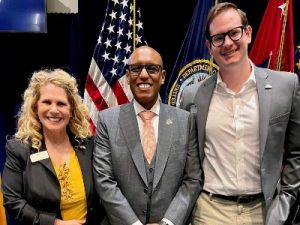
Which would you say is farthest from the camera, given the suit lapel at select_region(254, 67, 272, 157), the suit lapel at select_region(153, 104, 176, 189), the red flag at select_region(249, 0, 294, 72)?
the red flag at select_region(249, 0, 294, 72)

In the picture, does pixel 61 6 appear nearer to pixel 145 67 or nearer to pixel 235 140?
pixel 145 67

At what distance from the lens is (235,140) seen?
2098 mm

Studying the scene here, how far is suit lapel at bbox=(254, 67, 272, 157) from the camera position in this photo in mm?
2036

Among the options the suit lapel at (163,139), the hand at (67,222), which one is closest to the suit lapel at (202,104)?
the suit lapel at (163,139)

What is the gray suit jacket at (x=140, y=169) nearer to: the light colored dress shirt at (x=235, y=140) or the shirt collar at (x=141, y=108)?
the shirt collar at (x=141, y=108)

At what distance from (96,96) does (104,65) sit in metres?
0.30

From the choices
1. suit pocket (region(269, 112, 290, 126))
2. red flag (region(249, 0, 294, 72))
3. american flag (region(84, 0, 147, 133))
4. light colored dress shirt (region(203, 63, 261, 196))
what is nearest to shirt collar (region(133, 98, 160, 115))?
light colored dress shirt (region(203, 63, 261, 196))

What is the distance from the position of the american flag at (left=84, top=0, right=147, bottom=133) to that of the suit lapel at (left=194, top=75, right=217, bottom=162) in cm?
144

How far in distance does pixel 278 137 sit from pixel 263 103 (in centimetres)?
21

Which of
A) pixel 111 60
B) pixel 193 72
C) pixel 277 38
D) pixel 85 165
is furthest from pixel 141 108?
pixel 277 38

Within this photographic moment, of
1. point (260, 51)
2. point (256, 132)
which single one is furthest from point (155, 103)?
point (260, 51)

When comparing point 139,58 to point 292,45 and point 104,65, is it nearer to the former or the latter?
point 104,65

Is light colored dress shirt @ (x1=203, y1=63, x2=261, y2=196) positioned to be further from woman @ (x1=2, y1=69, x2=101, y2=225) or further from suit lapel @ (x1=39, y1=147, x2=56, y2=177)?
suit lapel @ (x1=39, y1=147, x2=56, y2=177)

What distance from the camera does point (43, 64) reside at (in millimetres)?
3715
